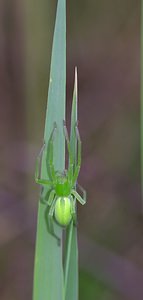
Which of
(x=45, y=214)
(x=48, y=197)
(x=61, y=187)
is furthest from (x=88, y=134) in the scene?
(x=45, y=214)

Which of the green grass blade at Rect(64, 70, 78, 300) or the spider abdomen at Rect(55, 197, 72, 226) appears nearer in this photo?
the green grass blade at Rect(64, 70, 78, 300)

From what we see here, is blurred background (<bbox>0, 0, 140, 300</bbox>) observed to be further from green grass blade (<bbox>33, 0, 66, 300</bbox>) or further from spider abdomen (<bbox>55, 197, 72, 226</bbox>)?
green grass blade (<bbox>33, 0, 66, 300</bbox>)

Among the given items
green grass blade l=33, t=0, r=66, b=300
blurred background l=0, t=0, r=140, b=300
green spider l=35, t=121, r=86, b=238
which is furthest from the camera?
blurred background l=0, t=0, r=140, b=300

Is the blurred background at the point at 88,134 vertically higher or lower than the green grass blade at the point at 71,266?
higher

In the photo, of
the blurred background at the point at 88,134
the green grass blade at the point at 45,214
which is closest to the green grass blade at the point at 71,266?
the green grass blade at the point at 45,214

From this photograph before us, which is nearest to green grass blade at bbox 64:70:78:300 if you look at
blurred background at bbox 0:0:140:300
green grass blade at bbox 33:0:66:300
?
green grass blade at bbox 33:0:66:300

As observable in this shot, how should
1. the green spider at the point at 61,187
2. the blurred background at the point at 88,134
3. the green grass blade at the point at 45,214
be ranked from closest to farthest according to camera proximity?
1. the green grass blade at the point at 45,214
2. the green spider at the point at 61,187
3. the blurred background at the point at 88,134

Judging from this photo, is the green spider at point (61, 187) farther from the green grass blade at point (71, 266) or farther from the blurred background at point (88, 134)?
the blurred background at point (88, 134)

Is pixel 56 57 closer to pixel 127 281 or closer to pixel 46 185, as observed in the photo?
pixel 46 185
